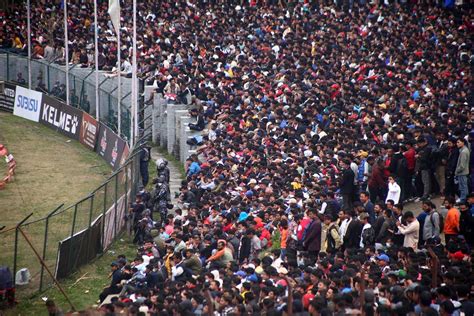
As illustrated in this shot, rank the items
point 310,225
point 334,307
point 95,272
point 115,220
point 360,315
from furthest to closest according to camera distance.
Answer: point 115,220
point 95,272
point 310,225
point 334,307
point 360,315

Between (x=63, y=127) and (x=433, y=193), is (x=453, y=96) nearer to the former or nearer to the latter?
(x=433, y=193)

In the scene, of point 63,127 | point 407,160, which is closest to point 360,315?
point 407,160

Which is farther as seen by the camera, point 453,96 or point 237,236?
point 453,96

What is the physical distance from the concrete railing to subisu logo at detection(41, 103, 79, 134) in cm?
322

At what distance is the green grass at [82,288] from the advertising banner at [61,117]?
13.1 metres

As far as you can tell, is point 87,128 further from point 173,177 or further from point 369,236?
point 369,236

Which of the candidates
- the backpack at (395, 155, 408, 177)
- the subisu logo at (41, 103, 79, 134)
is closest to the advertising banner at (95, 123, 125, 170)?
the subisu logo at (41, 103, 79, 134)

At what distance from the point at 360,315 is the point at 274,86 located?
20.4m

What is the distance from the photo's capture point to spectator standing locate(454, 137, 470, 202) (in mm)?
21891

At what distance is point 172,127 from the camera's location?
118 feet

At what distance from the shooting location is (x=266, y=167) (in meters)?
25.8

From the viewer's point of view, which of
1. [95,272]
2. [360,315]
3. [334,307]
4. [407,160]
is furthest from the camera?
[95,272]

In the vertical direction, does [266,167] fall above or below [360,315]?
above

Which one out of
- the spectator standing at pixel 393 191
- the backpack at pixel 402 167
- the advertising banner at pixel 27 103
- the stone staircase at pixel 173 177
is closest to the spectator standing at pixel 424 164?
the backpack at pixel 402 167
